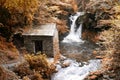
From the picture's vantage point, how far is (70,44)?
79.2 ft

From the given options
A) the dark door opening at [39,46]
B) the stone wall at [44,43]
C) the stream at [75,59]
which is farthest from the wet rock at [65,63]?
the dark door opening at [39,46]

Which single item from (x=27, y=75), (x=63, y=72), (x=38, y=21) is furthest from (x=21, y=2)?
(x=38, y=21)

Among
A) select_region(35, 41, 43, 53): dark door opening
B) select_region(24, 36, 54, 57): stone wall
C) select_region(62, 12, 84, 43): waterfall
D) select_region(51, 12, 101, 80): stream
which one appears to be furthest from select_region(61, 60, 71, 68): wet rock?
select_region(62, 12, 84, 43): waterfall

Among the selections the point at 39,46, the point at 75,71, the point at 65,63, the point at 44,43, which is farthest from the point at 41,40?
the point at 75,71

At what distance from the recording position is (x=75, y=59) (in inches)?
765

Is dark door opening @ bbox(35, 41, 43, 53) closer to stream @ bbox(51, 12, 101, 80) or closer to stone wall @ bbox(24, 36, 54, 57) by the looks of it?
stone wall @ bbox(24, 36, 54, 57)

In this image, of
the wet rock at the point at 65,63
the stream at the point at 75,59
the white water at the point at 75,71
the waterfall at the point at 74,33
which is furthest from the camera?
the waterfall at the point at 74,33

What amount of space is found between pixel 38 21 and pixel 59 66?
4.45m

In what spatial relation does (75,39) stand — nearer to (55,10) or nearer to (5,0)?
(55,10)

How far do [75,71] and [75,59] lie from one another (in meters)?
2.66

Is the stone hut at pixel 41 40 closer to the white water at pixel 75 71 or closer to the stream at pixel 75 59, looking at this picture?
the stream at pixel 75 59

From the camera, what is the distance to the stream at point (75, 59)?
16.4 m

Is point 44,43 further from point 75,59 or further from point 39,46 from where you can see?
point 75,59

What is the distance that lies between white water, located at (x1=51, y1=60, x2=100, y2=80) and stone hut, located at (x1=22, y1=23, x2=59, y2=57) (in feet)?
4.81
